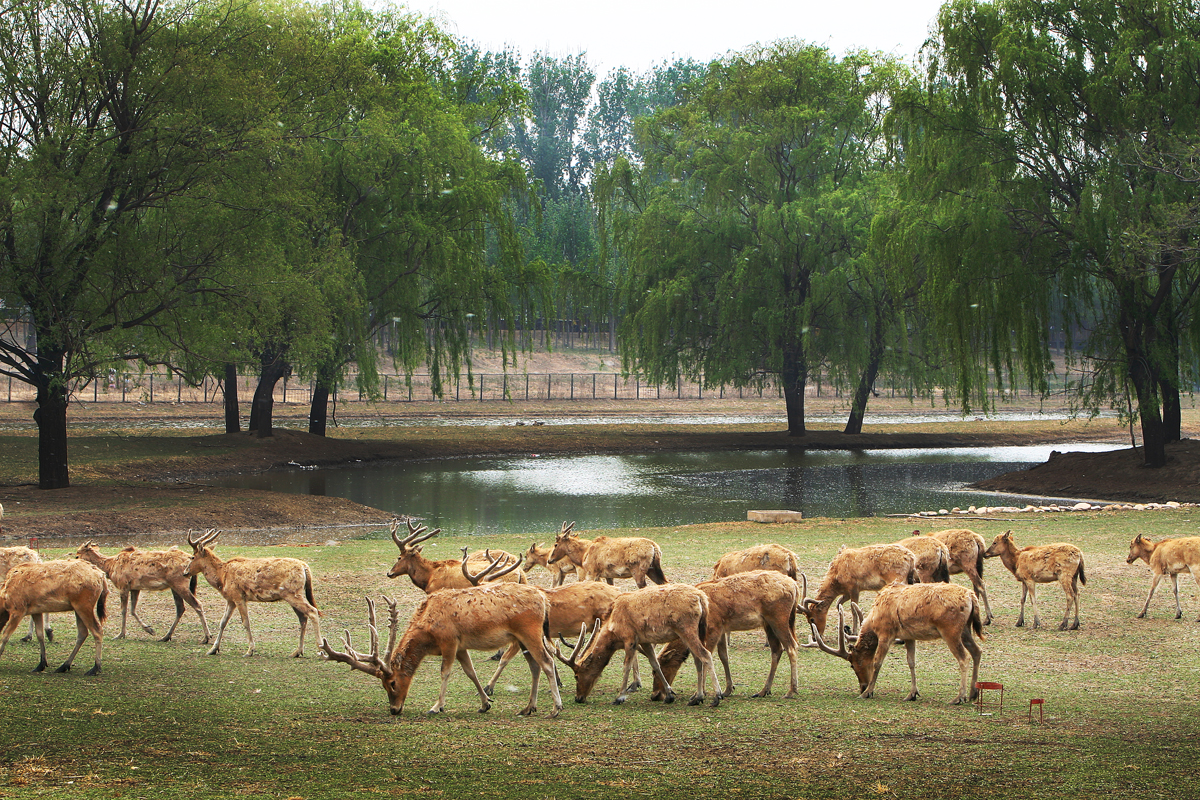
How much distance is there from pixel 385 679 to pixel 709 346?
130 ft

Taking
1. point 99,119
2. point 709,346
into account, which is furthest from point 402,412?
point 99,119

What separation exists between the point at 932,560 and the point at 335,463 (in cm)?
2878

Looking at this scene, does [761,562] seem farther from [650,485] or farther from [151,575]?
[650,485]

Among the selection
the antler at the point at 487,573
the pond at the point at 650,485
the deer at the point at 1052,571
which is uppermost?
the antler at the point at 487,573

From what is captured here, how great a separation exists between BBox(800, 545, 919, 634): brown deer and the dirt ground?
15201 mm

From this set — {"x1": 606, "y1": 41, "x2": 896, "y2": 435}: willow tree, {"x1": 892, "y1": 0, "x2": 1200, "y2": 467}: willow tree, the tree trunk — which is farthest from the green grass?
{"x1": 606, "y1": 41, "x2": 896, "y2": 435}: willow tree

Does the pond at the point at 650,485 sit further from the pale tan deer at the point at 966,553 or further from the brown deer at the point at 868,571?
the brown deer at the point at 868,571

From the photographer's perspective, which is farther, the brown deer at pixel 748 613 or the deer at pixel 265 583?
the deer at pixel 265 583

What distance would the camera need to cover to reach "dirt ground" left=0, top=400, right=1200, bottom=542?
2353cm

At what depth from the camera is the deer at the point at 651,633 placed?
930 cm

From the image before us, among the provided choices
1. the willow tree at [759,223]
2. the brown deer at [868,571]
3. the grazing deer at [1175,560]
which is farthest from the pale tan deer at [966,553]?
the willow tree at [759,223]

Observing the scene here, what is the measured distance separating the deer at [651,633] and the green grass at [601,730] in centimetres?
23

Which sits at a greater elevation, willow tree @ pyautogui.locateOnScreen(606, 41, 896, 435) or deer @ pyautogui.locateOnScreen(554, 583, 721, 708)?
willow tree @ pyautogui.locateOnScreen(606, 41, 896, 435)

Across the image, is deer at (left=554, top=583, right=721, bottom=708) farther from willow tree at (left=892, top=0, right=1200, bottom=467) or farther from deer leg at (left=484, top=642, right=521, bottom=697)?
willow tree at (left=892, top=0, right=1200, bottom=467)
